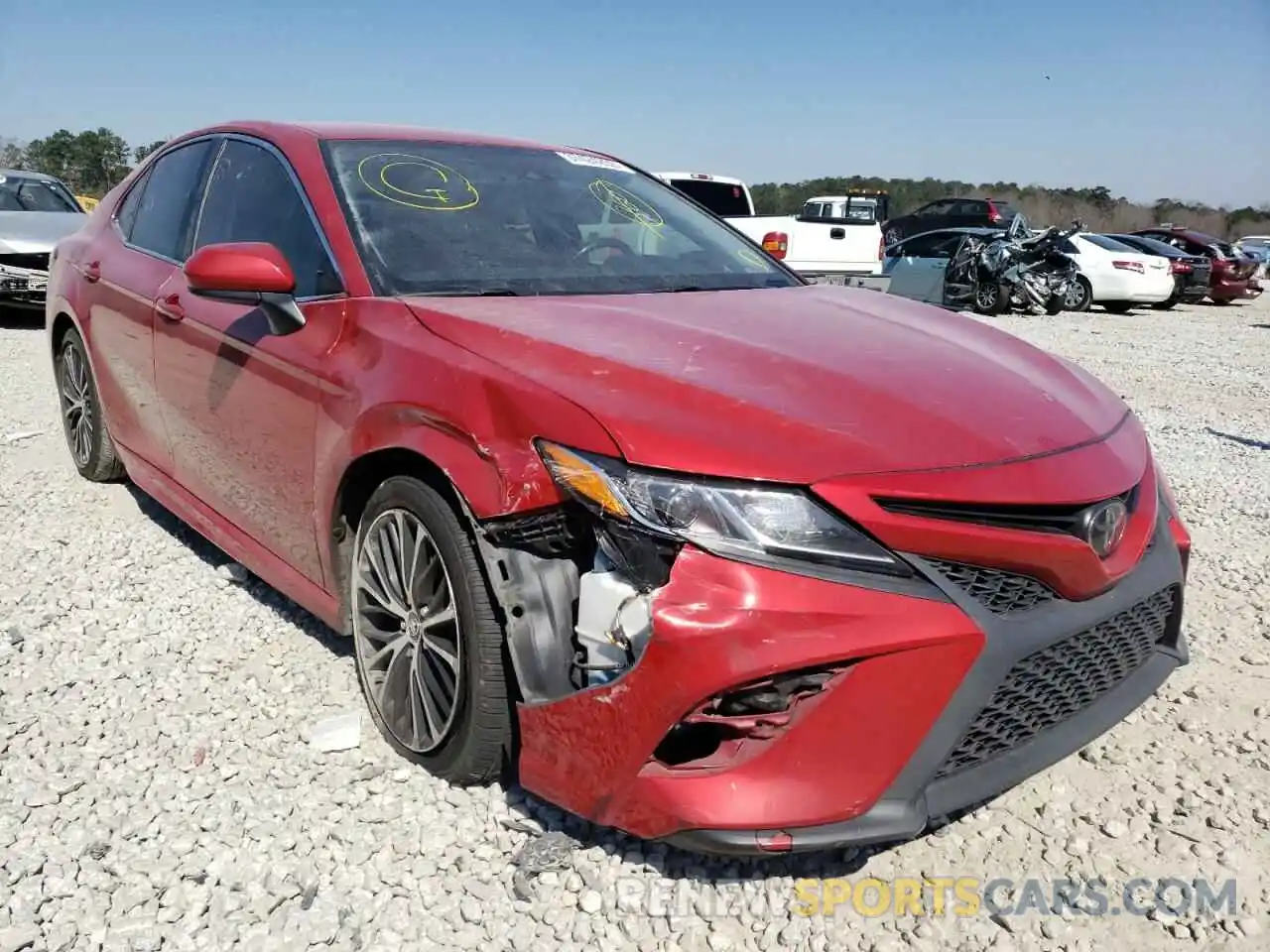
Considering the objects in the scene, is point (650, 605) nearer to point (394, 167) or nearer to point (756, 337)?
point (756, 337)

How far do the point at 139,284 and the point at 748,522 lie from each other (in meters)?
2.84

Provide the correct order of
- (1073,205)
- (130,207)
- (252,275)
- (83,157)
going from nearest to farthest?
(252,275), (130,207), (83,157), (1073,205)

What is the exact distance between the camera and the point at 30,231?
33.5 feet

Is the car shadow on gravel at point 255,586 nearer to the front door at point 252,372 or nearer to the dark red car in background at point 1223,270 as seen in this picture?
the front door at point 252,372

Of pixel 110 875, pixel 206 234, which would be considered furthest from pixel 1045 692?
pixel 206 234

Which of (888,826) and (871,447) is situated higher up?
(871,447)

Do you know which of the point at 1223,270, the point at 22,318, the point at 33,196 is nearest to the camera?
the point at 22,318

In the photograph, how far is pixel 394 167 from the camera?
9.55 feet

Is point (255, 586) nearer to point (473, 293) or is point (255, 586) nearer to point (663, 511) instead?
point (473, 293)

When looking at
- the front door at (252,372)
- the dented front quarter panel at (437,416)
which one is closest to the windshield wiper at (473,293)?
the dented front quarter panel at (437,416)

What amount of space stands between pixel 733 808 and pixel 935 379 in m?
1.04

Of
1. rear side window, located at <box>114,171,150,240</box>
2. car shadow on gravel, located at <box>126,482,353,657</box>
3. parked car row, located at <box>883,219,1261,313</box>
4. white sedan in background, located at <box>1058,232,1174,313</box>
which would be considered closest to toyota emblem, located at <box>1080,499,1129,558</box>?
car shadow on gravel, located at <box>126,482,353,657</box>

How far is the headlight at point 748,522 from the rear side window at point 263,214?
1242 mm

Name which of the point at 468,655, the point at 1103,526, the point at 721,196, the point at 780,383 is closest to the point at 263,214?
the point at 468,655
